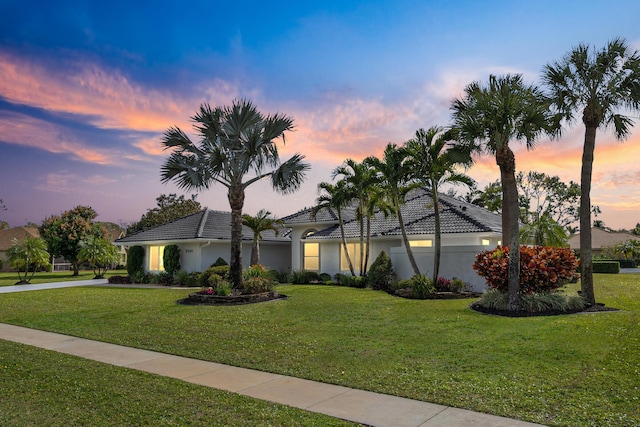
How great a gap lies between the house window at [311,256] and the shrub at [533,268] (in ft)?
45.4

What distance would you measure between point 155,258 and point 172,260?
3.23 metres

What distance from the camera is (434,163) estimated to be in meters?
17.8

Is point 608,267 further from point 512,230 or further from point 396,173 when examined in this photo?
point 512,230

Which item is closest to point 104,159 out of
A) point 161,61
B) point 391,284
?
point 161,61

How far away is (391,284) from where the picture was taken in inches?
800

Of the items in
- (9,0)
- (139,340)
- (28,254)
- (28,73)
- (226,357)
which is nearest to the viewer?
(226,357)

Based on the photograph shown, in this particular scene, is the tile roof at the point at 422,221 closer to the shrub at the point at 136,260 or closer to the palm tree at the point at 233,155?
the palm tree at the point at 233,155

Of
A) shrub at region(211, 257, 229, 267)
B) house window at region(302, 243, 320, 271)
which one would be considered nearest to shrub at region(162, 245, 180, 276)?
shrub at region(211, 257, 229, 267)

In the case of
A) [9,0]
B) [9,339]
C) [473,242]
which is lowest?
[9,339]

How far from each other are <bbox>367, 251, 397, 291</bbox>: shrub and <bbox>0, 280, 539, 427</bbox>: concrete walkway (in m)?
14.1

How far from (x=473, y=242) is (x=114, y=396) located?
61.2 feet

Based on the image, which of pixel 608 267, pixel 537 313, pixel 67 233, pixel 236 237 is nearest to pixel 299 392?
pixel 537 313

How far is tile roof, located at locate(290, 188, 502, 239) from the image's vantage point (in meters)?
22.0

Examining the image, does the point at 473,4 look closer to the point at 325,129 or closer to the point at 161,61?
the point at 325,129
